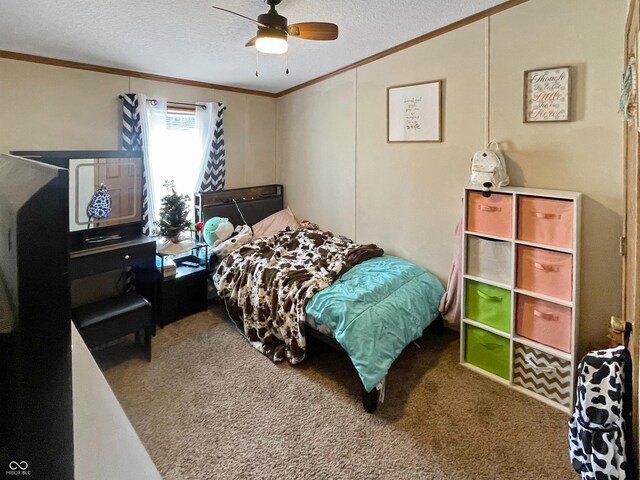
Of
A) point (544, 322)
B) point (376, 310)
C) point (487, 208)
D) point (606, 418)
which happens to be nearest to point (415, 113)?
point (487, 208)

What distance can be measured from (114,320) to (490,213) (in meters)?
2.78

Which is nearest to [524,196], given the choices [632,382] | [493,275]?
[493,275]

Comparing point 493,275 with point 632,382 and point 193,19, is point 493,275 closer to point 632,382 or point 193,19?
point 632,382

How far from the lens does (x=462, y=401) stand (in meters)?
2.42

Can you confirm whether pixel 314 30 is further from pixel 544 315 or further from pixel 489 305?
pixel 544 315

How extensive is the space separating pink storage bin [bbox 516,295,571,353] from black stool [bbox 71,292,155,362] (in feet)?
8.82

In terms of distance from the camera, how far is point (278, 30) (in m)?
2.20

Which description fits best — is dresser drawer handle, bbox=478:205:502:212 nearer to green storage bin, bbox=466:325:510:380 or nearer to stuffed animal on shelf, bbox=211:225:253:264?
green storage bin, bbox=466:325:510:380

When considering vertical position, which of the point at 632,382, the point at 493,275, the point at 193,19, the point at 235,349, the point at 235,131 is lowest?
the point at 235,349

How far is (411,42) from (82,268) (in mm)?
3219

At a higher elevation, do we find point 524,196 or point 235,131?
point 235,131

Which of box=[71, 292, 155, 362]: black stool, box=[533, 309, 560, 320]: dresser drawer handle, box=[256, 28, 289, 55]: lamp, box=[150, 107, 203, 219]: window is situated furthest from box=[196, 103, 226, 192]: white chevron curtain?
box=[533, 309, 560, 320]: dresser drawer handle

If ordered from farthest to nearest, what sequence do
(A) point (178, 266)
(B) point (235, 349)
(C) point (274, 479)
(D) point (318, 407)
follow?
1. (A) point (178, 266)
2. (B) point (235, 349)
3. (D) point (318, 407)
4. (C) point (274, 479)

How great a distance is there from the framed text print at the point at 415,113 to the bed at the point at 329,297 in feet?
3.58
